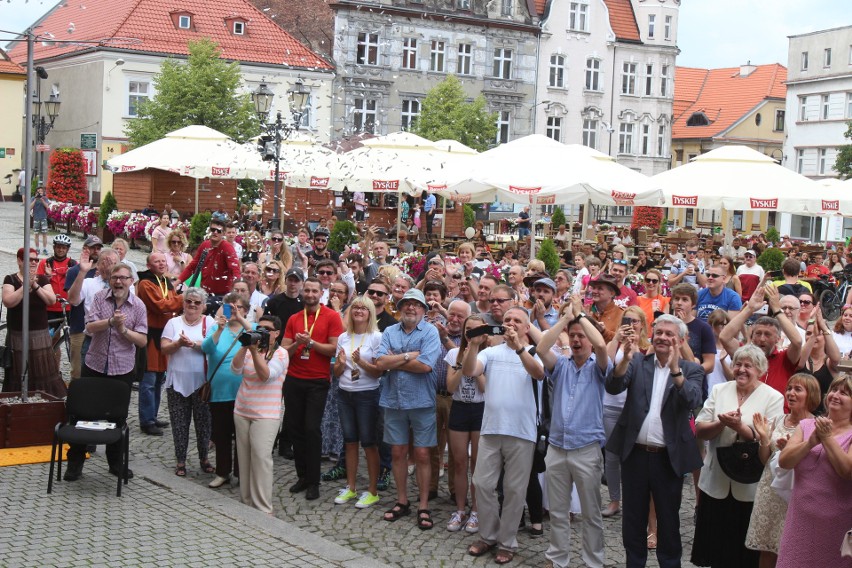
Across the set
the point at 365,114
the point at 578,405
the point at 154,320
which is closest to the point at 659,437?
the point at 578,405

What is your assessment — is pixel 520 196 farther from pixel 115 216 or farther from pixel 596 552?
pixel 115 216

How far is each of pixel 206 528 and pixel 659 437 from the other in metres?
3.32

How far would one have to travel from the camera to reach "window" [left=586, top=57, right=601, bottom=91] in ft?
195

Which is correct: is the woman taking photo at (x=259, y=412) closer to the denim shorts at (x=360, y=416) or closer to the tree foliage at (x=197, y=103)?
the denim shorts at (x=360, y=416)

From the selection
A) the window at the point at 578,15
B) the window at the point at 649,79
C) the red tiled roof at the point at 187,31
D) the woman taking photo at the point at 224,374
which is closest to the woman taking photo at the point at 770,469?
the woman taking photo at the point at 224,374

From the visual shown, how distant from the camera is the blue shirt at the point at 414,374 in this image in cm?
889

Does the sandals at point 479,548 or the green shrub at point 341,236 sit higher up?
the green shrub at point 341,236

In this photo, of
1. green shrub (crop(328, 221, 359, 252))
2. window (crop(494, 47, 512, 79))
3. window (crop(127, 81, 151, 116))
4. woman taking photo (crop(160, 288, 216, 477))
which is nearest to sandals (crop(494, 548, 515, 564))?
woman taking photo (crop(160, 288, 216, 477))

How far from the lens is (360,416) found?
9336mm

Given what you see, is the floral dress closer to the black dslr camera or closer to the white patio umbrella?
the black dslr camera

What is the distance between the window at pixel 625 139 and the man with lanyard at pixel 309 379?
52983 millimetres

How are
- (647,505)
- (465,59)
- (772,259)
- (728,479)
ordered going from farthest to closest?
1. (465,59)
2. (772,259)
3. (647,505)
4. (728,479)

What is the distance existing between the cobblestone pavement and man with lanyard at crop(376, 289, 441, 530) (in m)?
0.37

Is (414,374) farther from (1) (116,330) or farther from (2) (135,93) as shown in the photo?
(2) (135,93)
